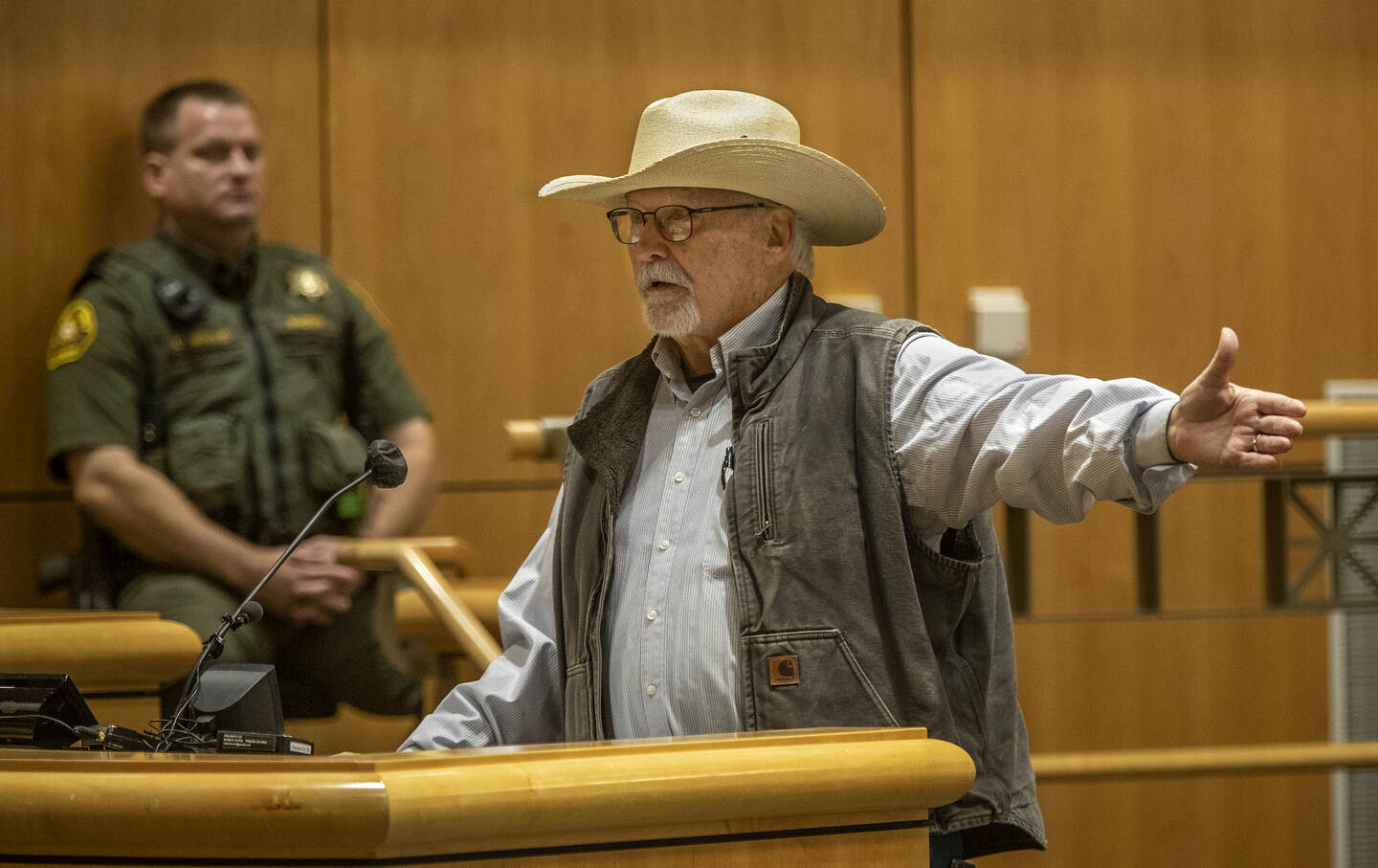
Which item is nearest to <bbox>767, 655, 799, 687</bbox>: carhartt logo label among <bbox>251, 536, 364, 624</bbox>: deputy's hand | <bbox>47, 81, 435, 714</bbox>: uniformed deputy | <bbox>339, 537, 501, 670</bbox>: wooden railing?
<bbox>339, 537, 501, 670</bbox>: wooden railing

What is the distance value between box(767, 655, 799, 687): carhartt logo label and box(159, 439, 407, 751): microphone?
0.43m

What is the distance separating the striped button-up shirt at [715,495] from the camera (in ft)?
4.72

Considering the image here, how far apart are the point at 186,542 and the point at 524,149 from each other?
1362 millimetres

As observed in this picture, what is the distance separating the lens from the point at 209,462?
325 centimetres

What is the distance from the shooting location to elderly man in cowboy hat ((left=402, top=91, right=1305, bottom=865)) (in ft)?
5.10

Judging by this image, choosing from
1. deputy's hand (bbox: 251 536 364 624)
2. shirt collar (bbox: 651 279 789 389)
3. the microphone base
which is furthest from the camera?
deputy's hand (bbox: 251 536 364 624)

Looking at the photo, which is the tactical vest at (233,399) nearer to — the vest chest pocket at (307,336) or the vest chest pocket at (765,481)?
the vest chest pocket at (307,336)

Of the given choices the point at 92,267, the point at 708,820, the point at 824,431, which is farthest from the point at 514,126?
the point at 708,820

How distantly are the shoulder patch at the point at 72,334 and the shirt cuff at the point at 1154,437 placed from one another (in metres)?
2.53

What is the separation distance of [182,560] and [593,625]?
5.68 feet

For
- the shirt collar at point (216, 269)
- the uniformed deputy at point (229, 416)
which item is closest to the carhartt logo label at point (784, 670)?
the uniformed deputy at point (229, 416)

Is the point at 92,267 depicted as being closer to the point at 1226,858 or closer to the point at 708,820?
the point at 708,820

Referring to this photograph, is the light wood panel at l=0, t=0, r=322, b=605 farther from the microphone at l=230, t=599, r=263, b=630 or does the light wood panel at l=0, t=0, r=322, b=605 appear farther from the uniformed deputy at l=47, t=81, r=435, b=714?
the microphone at l=230, t=599, r=263, b=630

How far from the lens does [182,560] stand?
3180 millimetres
